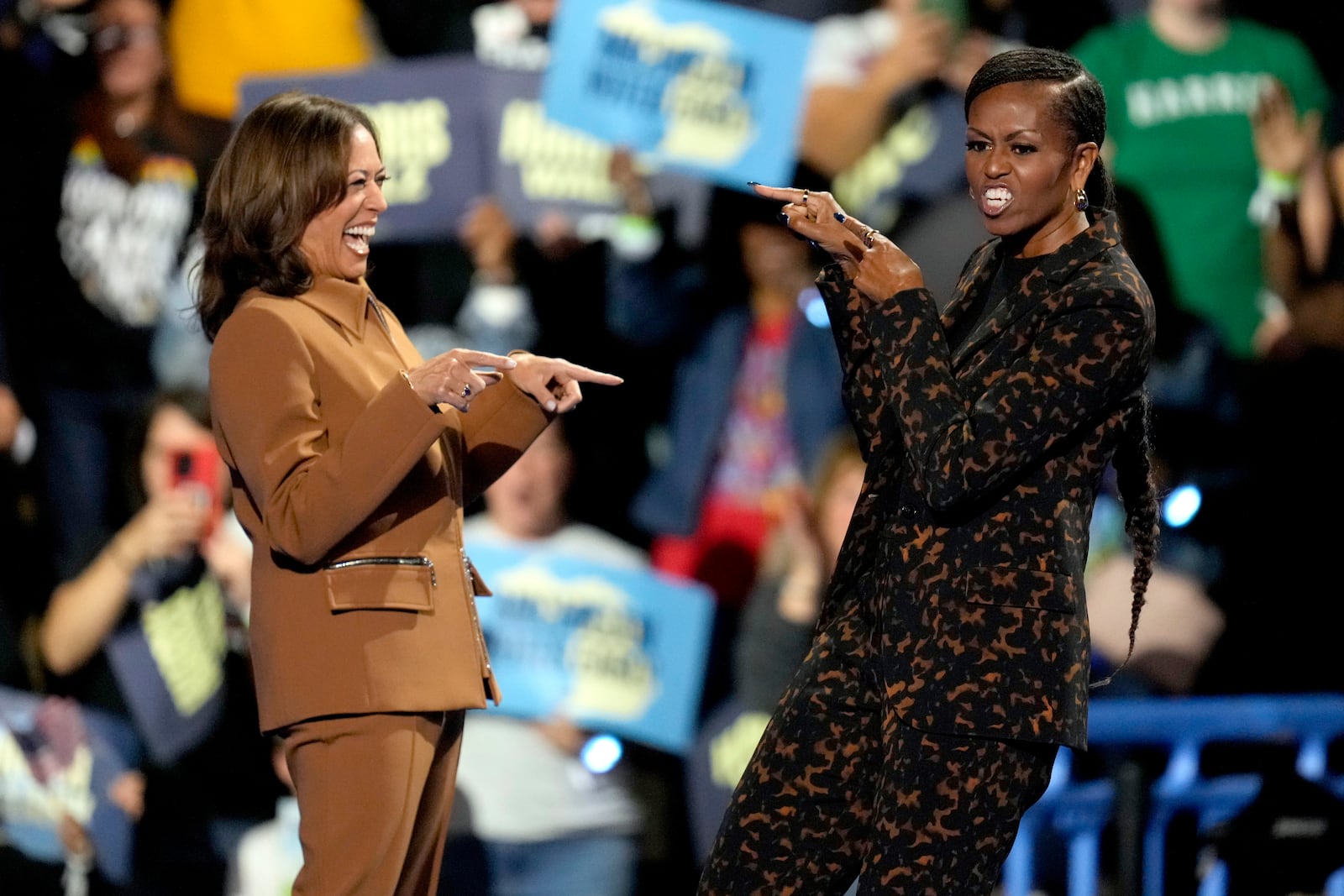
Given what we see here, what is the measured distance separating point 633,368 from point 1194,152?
1.65 m

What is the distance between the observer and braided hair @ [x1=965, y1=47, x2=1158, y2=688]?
197 cm

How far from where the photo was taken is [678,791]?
14.4ft

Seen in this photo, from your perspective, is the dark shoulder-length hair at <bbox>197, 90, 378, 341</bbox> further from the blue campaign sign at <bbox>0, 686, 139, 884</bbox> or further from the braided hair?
the blue campaign sign at <bbox>0, 686, 139, 884</bbox>

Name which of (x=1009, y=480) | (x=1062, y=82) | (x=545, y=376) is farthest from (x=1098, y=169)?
(x=545, y=376)

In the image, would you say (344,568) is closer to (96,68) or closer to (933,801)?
(933,801)

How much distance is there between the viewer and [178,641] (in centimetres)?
460

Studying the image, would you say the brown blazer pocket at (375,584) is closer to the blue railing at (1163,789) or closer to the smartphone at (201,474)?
the blue railing at (1163,789)

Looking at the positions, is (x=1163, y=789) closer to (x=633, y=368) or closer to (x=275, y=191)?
(x=633, y=368)

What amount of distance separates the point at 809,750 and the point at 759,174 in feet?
8.33

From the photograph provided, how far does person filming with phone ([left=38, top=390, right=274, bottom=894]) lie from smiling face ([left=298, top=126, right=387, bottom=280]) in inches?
96.6

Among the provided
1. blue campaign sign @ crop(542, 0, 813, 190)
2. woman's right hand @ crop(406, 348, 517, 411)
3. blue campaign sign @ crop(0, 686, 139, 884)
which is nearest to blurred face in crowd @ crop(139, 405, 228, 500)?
blue campaign sign @ crop(0, 686, 139, 884)

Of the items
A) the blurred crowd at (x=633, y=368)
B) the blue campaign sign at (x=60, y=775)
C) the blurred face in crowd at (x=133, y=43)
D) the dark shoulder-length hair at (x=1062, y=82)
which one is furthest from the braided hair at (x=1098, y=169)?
the blue campaign sign at (x=60, y=775)

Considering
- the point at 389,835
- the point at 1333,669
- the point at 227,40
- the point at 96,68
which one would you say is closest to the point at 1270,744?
the point at 1333,669

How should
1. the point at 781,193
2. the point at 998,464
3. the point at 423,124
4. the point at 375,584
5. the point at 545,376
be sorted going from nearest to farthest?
the point at 998,464
the point at 781,193
the point at 375,584
the point at 545,376
the point at 423,124
